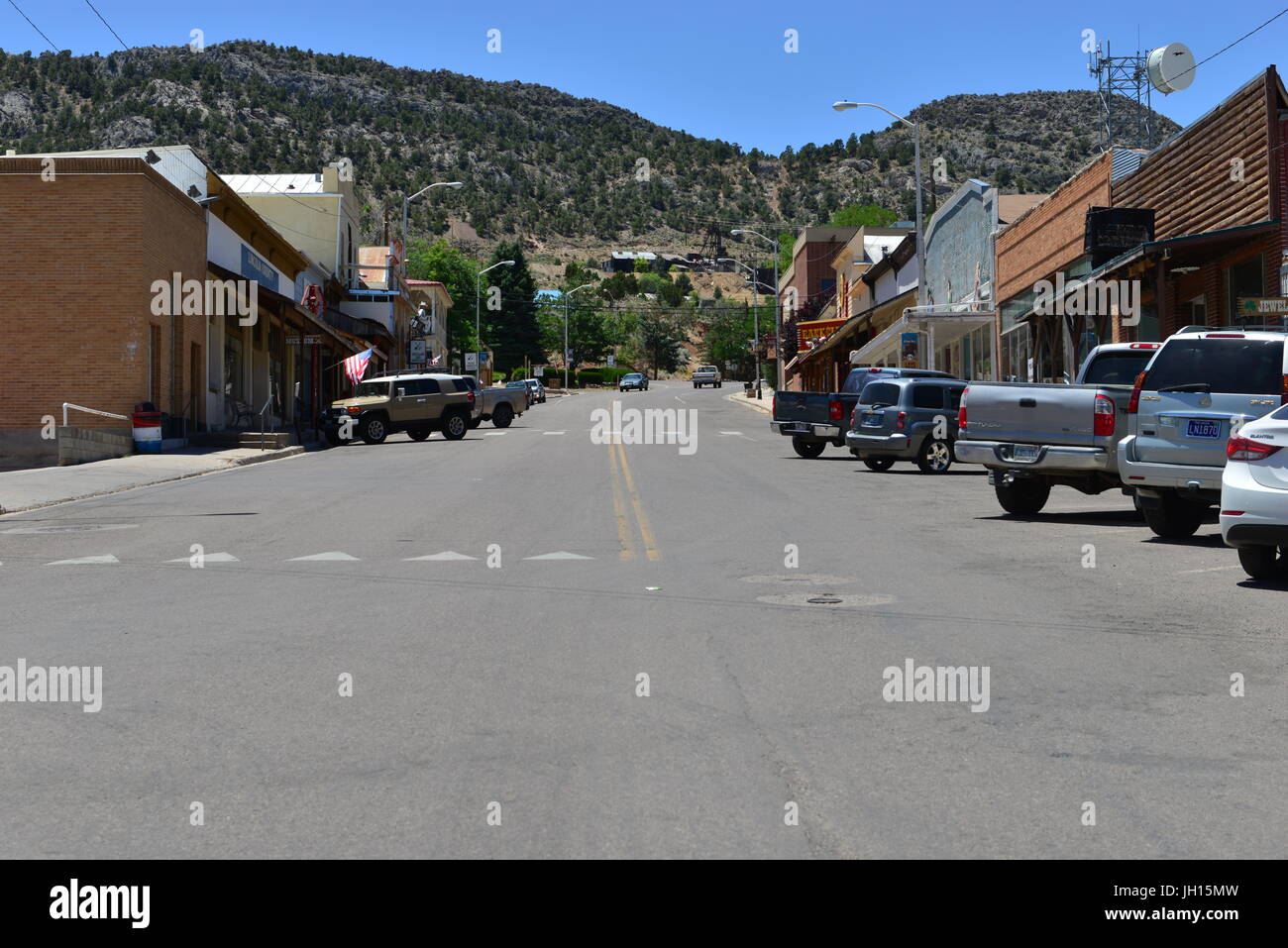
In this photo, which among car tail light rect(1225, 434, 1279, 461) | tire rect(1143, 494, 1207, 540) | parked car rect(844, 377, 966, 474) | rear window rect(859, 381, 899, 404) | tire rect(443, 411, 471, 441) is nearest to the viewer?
car tail light rect(1225, 434, 1279, 461)

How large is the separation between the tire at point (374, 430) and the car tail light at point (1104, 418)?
28.8m

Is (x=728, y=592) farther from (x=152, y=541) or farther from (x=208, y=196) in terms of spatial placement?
(x=208, y=196)

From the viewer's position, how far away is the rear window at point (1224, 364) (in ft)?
47.7

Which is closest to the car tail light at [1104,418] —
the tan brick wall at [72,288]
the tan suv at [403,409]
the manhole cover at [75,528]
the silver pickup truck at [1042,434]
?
the silver pickup truck at [1042,434]

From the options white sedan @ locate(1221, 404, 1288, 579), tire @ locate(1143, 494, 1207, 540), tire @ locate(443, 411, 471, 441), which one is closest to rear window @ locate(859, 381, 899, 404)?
tire @ locate(1143, 494, 1207, 540)

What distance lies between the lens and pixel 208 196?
41219 millimetres

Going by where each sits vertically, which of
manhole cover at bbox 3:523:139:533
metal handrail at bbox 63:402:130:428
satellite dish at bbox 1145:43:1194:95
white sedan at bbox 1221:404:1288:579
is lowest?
manhole cover at bbox 3:523:139:533

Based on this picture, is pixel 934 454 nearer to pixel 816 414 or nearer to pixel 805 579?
pixel 816 414

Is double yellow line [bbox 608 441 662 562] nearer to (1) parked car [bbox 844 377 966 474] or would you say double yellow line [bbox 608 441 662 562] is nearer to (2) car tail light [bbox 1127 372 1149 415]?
(1) parked car [bbox 844 377 966 474]

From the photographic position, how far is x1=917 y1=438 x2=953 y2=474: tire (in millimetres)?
26828

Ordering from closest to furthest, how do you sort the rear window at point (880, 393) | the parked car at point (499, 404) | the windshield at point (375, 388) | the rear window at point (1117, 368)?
the rear window at point (1117, 368) < the rear window at point (880, 393) < the windshield at point (375, 388) < the parked car at point (499, 404)

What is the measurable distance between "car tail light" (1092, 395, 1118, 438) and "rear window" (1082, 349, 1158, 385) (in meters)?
1.63

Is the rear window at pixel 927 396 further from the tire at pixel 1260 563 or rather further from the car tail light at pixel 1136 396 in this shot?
the tire at pixel 1260 563

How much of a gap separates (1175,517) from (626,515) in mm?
6694
